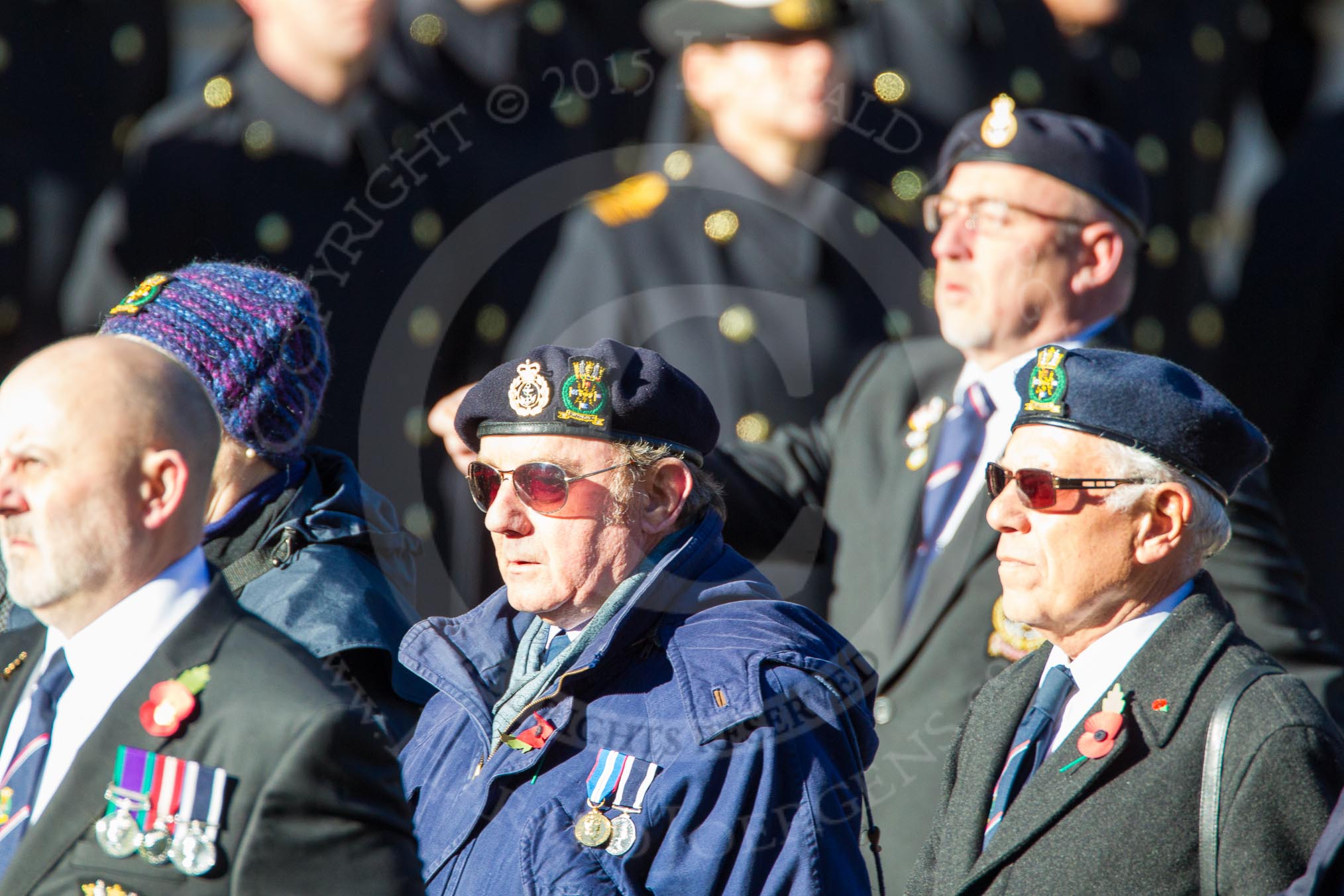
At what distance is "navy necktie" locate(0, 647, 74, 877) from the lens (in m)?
2.13

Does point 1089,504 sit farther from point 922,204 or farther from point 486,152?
point 486,152

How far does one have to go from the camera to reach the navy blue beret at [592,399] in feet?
9.64

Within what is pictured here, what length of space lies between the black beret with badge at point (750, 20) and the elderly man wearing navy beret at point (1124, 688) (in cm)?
202

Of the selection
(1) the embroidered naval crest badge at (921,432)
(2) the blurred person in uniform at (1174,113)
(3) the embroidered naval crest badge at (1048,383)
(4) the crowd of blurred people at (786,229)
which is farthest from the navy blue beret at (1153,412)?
(2) the blurred person in uniform at (1174,113)

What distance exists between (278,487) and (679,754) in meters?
0.97

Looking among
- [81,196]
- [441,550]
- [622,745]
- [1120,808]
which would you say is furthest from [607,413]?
[81,196]

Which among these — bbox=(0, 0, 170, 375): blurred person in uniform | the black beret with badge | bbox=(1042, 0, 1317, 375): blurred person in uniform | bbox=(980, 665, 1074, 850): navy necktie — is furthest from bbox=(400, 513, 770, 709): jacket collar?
bbox=(1042, 0, 1317, 375): blurred person in uniform

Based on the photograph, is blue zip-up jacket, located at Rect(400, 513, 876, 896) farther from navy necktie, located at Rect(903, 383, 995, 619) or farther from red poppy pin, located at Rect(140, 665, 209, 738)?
navy necktie, located at Rect(903, 383, 995, 619)

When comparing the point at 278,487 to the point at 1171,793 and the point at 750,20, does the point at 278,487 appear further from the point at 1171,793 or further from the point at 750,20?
the point at 750,20

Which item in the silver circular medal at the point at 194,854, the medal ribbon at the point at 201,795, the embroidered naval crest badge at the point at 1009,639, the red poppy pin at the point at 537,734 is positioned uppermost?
the medal ribbon at the point at 201,795

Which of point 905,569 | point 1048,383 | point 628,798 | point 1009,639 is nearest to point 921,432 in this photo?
point 905,569

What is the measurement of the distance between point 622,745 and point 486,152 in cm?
239

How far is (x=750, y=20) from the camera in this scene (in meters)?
4.55

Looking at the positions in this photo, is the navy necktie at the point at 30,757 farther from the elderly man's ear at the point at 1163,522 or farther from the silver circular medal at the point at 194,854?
the elderly man's ear at the point at 1163,522
